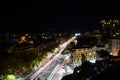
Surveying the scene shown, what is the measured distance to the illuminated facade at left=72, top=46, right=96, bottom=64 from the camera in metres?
40.4

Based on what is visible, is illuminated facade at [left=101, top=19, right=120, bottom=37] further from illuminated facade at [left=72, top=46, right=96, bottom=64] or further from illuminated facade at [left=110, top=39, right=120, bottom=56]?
illuminated facade at [left=72, top=46, right=96, bottom=64]

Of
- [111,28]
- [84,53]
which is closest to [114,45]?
[84,53]

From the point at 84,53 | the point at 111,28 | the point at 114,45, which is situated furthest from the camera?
the point at 111,28

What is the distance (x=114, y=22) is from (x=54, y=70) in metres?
45.8

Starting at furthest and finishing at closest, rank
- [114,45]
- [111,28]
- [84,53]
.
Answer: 1. [111,28]
2. [114,45]
3. [84,53]

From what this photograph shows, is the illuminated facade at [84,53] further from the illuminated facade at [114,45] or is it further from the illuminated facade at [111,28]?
the illuminated facade at [111,28]

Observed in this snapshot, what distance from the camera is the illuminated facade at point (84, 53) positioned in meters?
40.4

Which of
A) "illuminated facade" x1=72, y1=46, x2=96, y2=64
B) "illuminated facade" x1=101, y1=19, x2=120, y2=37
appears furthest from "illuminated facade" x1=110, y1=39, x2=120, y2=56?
"illuminated facade" x1=101, y1=19, x2=120, y2=37

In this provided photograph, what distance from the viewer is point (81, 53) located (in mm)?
42281

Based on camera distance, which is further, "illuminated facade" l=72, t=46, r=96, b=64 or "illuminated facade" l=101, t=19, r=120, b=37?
"illuminated facade" l=101, t=19, r=120, b=37

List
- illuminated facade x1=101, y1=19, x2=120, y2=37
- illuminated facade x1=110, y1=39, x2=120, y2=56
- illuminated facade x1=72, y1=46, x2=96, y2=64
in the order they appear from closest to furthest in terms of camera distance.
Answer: illuminated facade x1=72, y1=46, x2=96, y2=64
illuminated facade x1=110, y1=39, x2=120, y2=56
illuminated facade x1=101, y1=19, x2=120, y2=37

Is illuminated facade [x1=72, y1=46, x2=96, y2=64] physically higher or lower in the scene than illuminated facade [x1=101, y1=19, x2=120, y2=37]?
lower

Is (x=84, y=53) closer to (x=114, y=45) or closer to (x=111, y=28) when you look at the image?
(x=114, y=45)

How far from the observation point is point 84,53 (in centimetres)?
4306
